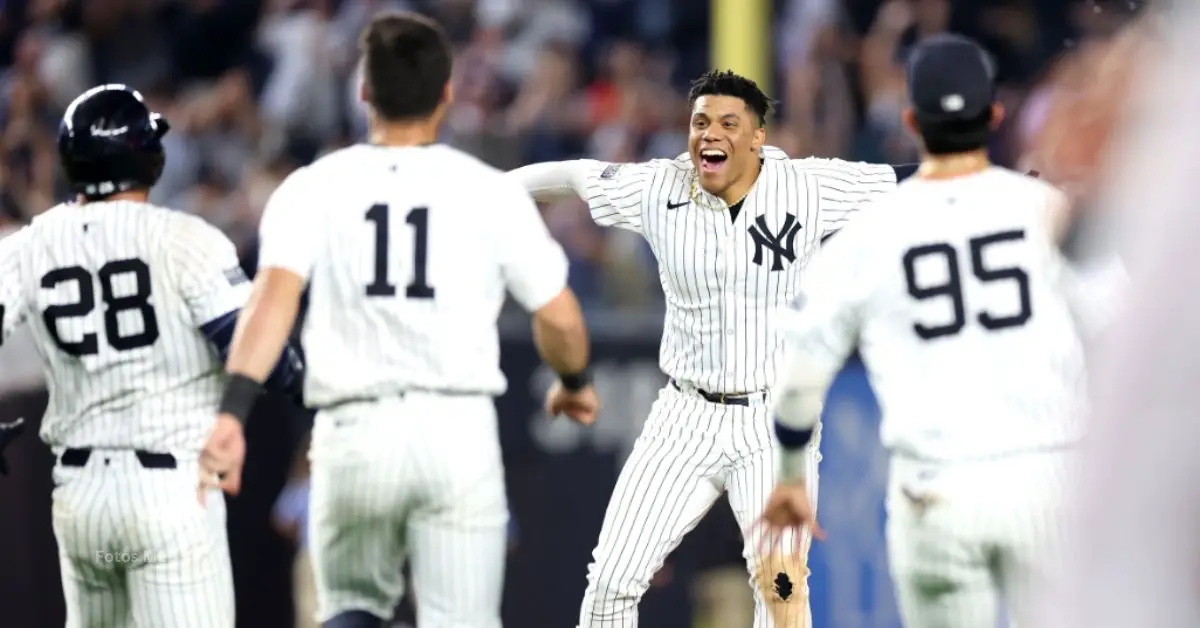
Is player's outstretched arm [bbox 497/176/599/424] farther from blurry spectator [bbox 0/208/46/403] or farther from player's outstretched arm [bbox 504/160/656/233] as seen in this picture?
blurry spectator [bbox 0/208/46/403]

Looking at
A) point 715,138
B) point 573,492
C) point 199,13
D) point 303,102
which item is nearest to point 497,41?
point 303,102

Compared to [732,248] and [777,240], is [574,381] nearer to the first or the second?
[732,248]

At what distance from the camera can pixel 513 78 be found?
36.0 feet

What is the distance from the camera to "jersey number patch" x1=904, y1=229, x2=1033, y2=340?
429 centimetres

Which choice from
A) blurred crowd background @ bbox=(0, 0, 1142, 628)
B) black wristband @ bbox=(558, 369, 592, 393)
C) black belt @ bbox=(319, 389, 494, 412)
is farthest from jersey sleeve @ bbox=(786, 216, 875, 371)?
blurred crowd background @ bbox=(0, 0, 1142, 628)

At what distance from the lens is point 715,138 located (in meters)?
5.55

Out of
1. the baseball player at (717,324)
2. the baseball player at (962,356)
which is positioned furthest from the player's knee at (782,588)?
the baseball player at (962,356)

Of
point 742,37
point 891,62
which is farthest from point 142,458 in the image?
point 891,62

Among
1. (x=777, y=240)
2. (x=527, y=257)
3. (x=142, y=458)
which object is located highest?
(x=777, y=240)

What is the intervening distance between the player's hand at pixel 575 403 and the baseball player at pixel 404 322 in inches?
17.9

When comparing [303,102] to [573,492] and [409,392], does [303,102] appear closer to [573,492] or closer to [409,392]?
[573,492]

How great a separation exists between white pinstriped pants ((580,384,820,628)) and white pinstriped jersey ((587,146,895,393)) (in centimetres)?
14

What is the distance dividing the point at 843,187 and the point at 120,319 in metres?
2.42

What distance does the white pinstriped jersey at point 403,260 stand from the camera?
4547mm
